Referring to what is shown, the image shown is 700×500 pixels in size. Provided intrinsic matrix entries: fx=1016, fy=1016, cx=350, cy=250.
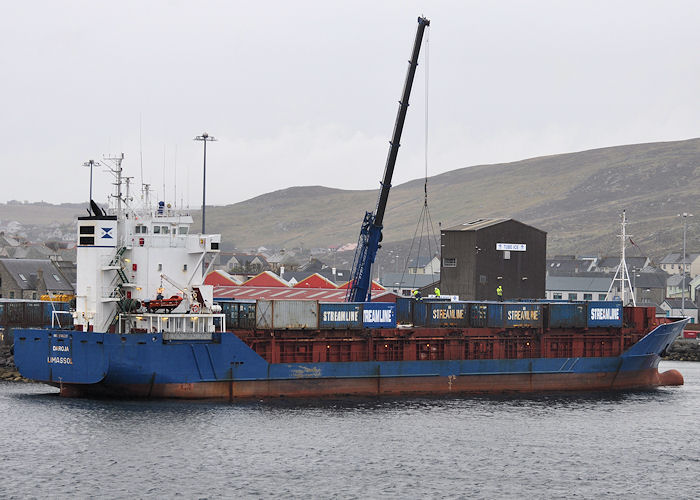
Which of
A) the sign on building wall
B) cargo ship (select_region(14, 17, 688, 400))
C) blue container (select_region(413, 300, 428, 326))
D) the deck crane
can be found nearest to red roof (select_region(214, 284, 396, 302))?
the sign on building wall

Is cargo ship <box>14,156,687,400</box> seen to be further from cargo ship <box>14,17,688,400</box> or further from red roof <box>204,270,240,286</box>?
red roof <box>204,270,240,286</box>

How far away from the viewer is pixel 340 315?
55.6 metres

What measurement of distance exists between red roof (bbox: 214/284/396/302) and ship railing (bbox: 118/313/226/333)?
2766 cm

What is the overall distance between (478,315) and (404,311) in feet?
15.1

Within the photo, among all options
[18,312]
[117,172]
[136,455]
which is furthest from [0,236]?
[136,455]

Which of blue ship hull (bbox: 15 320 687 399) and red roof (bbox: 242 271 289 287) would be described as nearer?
blue ship hull (bbox: 15 320 687 399)

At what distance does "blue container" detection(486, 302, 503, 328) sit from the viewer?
60.0m

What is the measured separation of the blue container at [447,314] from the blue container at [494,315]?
1.31 m

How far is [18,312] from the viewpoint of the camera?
70938mm

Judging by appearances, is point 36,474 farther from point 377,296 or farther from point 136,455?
point 377,296

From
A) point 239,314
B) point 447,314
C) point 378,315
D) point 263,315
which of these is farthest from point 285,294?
point 263,315

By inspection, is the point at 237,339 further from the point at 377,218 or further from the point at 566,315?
the point at 566,315

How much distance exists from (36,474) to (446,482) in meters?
A: 15.3

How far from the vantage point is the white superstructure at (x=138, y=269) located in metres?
52.0
